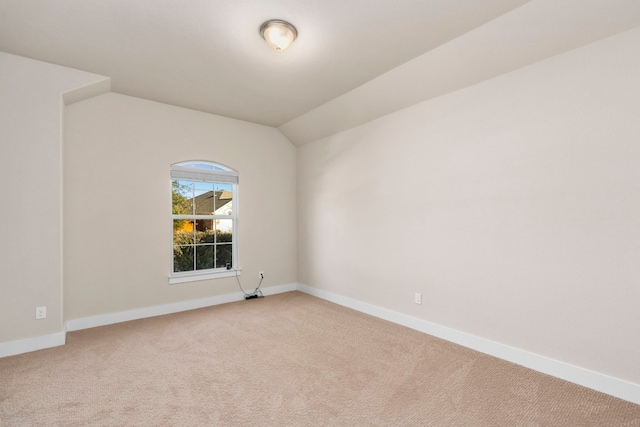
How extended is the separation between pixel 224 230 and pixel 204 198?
56 cm

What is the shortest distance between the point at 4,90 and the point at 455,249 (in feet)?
15.0

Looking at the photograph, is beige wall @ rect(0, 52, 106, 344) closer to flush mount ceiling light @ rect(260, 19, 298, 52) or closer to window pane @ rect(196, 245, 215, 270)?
window pane @ rect(196, 245, 215, 270)

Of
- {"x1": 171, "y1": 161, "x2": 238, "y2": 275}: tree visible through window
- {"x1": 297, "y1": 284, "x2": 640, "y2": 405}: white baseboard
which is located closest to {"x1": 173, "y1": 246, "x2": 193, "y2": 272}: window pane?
{"x1": 171, "y1": 161, "x2": 238, "y2": 275}: tree visible through window

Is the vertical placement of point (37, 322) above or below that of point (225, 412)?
above

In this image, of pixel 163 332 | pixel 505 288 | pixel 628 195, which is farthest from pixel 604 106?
pixel 163 332

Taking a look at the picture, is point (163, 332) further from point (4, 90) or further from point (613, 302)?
point (613, 302)

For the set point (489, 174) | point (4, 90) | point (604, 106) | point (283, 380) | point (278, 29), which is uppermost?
point (278, 29)

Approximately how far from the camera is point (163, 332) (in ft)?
11.1

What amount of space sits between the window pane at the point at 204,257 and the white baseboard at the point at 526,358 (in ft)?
7.75

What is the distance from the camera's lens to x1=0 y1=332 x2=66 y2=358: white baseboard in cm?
282

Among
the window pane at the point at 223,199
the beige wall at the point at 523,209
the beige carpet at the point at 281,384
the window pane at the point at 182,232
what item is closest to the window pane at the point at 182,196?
the window pane at the point at 182,232

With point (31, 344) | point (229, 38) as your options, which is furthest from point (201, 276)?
point (229, 38)

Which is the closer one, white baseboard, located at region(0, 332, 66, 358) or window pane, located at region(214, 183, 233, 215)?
white baseboard, located at region(0, 332, 66, 358)

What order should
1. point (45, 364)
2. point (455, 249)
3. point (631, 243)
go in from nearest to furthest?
point (631, 243)
point (45, 364)
point (455, 249)
